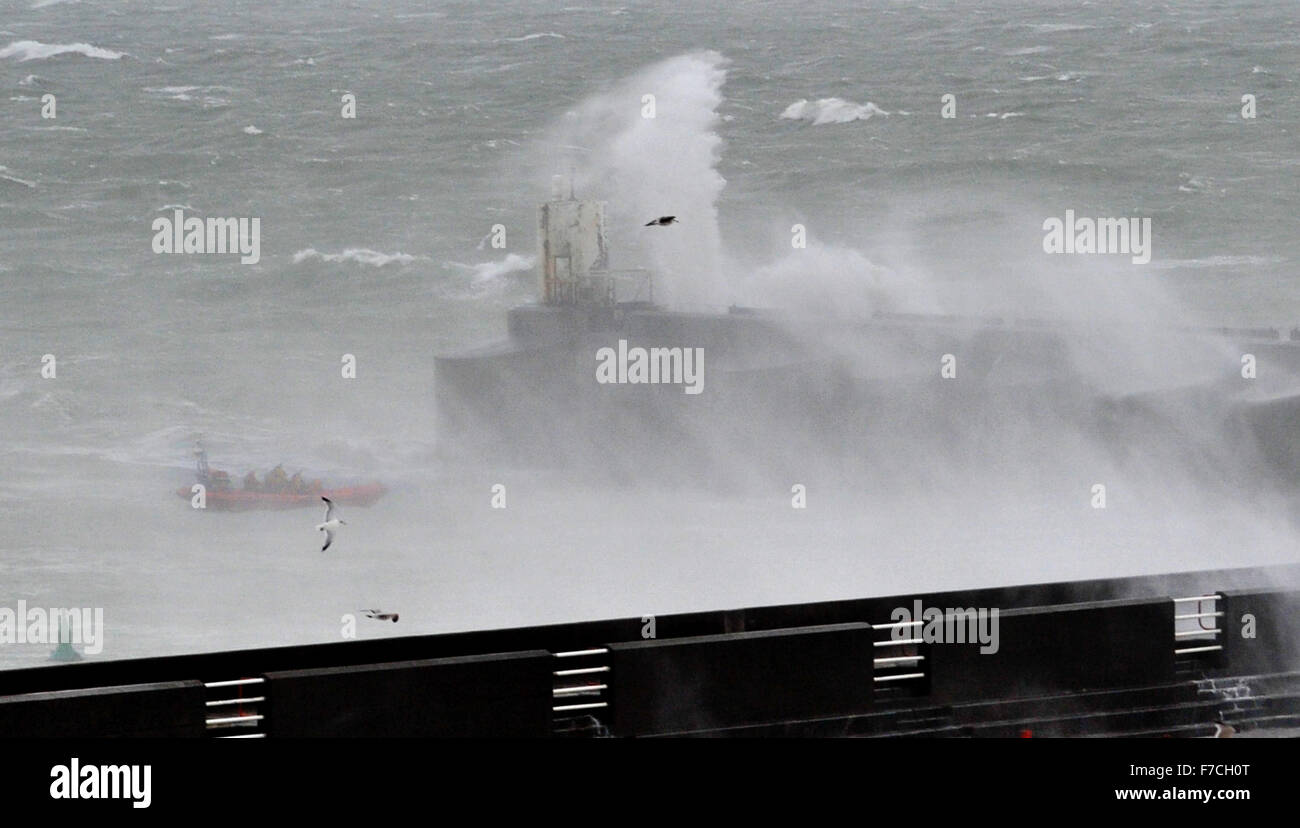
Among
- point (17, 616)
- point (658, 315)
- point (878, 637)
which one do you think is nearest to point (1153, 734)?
point (878, 637)

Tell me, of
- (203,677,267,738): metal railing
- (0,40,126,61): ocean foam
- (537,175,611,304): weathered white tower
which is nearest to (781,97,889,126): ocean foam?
(537,175,611,304): weathered white tower

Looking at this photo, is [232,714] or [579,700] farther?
[579,700]

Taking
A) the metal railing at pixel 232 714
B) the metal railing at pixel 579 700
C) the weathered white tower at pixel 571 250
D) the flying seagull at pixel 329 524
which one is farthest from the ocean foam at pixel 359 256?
the metal railing at pixel 232 714

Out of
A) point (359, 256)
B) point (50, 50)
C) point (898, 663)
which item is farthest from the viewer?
point (359, 256)

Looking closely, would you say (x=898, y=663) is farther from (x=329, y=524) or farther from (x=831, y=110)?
(x=831, y=110)

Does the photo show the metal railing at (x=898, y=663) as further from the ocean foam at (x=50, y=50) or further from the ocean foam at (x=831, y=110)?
the ocean foam at (x=50, y=50)

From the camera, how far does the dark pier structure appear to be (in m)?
5.73

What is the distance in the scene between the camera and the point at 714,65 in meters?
49.7

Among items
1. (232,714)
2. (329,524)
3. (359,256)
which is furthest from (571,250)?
(232,714)

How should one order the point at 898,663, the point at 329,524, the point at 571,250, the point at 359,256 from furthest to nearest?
1. the point at 359,256
2. the point at 571,250
3. the point at 329,524
4. the point at 898,663

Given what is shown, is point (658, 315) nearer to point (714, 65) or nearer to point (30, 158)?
point (714, 65)

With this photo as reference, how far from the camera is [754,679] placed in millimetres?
6484

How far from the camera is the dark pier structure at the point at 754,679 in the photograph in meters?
5.73

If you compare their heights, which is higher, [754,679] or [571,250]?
[571,250]
